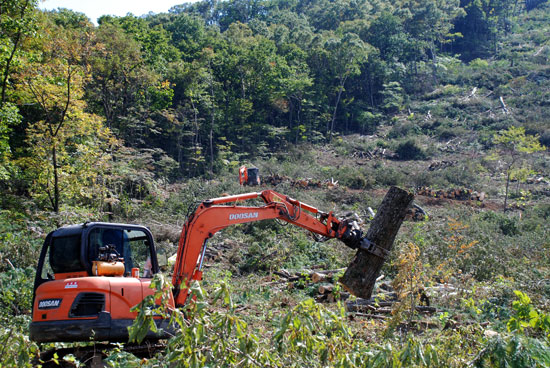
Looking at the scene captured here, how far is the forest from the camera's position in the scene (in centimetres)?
383

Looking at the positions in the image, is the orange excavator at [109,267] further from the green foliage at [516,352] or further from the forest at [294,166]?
the green foliage at [516,352]

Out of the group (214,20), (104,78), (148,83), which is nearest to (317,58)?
(148,83)

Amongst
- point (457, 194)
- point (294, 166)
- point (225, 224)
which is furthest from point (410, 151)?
point (225, 224)

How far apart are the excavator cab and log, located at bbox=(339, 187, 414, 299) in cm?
288

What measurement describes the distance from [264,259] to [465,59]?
185ft

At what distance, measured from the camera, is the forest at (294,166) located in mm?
3832

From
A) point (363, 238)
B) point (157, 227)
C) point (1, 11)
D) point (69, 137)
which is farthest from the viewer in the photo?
point (69, 137)

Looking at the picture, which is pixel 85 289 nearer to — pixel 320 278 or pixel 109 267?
pixel 109 267

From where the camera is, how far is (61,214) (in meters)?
14.1

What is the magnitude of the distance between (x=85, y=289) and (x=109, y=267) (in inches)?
24.1

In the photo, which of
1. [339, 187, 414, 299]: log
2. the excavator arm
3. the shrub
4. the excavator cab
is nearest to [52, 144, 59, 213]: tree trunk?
the excavator cab

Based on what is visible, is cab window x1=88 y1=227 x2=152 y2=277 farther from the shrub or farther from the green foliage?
the shrub

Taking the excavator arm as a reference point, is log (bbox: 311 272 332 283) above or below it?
below

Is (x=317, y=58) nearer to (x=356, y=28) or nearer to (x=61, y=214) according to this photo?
(x=356, y=28)
